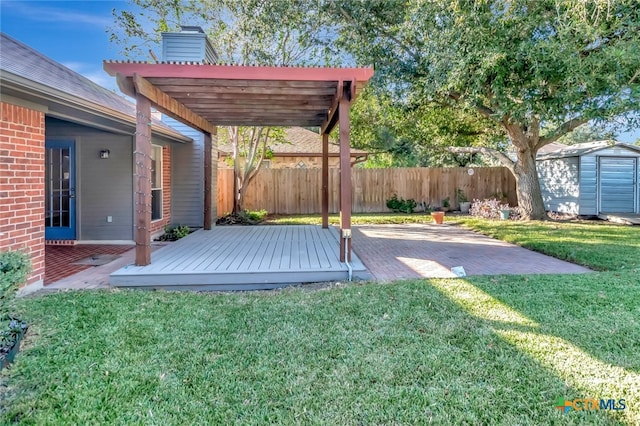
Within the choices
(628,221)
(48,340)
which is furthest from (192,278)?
(628,221)

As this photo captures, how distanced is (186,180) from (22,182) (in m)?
5.57

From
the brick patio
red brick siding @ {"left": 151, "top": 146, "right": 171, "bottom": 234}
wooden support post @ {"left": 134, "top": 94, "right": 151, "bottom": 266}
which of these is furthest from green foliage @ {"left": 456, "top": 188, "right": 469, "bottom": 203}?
wooden support post @ {"left": 134, "top": 94, "right": 151, "bottom": 266}

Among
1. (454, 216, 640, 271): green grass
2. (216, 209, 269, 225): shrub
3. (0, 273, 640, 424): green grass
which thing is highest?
(216, 209, 269, 225): shrub

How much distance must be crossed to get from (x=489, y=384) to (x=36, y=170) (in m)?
5.42

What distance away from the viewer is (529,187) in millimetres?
12016

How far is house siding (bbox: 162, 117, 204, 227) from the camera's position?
32.3ft

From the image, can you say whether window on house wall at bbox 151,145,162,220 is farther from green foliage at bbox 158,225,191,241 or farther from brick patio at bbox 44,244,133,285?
brick patio at bbox 44,244,133,285

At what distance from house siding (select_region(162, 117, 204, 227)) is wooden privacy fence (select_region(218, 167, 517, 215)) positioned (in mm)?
Answer: 5076

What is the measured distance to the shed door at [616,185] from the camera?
493 inches

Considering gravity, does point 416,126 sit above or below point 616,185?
above

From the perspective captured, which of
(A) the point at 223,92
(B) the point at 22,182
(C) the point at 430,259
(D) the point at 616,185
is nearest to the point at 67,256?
(B) the point at 22,182

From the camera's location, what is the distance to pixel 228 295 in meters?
4.46

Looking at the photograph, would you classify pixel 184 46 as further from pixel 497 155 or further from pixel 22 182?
pixel 497 155

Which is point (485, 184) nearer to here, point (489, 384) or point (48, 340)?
point (489, 384)
